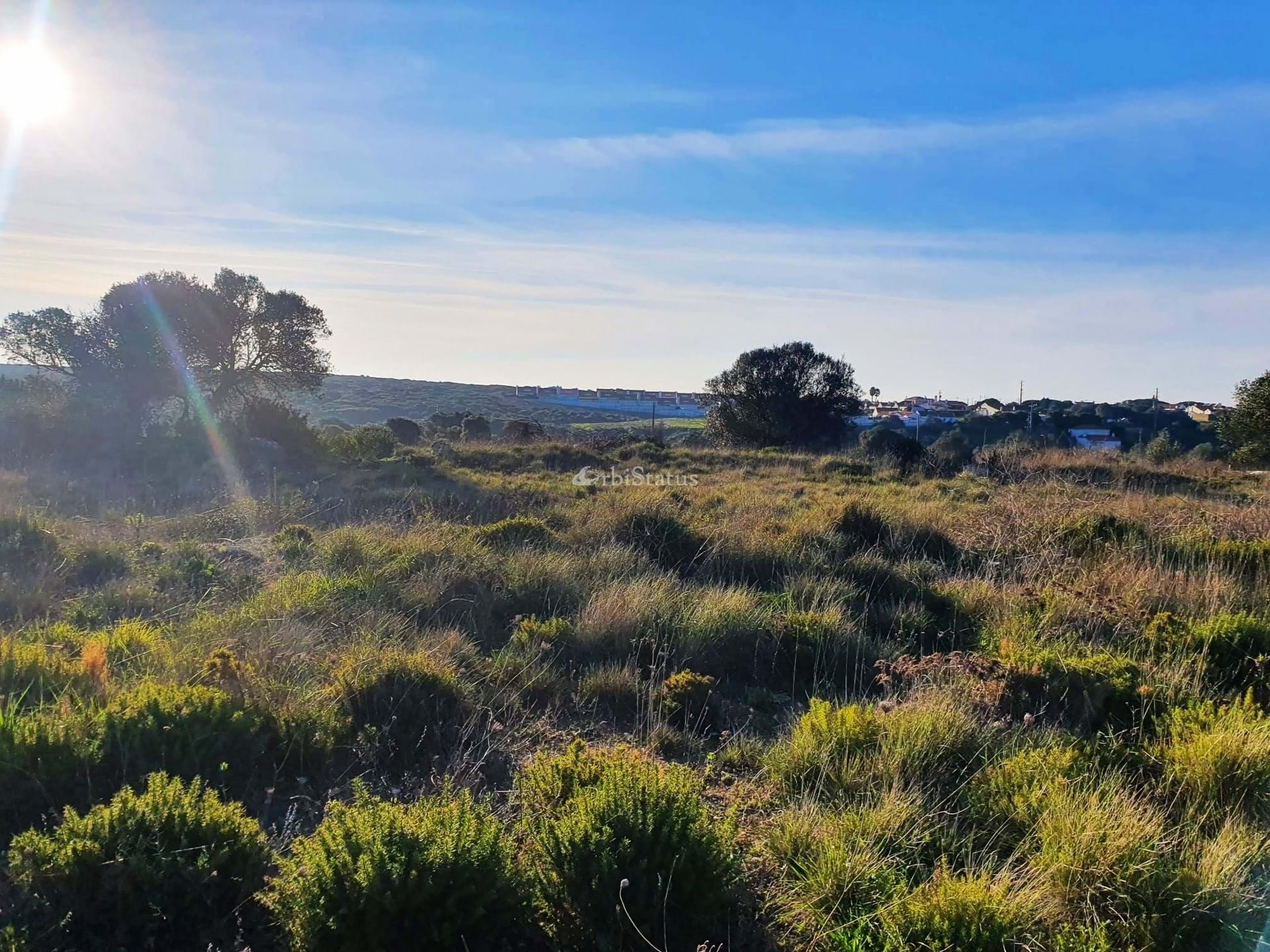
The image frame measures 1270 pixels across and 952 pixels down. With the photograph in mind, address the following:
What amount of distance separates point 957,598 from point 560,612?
3374mm

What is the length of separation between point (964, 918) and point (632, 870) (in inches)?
40.4

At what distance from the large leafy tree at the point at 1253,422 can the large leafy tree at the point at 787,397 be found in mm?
12933

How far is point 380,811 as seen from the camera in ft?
7.89

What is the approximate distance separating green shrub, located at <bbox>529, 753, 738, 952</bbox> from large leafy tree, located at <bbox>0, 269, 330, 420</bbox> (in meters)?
22.8

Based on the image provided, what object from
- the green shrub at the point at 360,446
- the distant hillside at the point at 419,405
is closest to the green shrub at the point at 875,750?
the green shrub at the point at 360,446

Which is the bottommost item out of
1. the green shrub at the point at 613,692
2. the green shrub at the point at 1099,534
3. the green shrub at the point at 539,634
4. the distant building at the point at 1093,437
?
the green shrub at the point at 613,692

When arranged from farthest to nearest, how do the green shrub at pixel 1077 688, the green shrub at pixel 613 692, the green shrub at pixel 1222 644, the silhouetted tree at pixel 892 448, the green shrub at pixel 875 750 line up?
the silhouetted tree at pixel 892 448
the green shrub at pixel 1222 644
the green shrub at pixel 613 692
the green shrub at pixel 1077 688
the green shrub at pixel 875 750

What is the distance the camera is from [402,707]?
3789 millimetres

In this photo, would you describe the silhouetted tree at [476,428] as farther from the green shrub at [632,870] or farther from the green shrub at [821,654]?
the green shrub at [632,870]

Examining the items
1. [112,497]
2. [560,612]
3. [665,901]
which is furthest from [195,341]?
[665,901]

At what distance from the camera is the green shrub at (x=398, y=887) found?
214 centimetres

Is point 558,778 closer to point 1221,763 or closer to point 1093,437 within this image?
point 1221,763

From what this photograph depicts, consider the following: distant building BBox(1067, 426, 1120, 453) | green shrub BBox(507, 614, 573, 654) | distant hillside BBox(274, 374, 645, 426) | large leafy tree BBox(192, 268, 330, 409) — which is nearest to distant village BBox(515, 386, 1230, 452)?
distant building BBox(1067, 426, 1120, 453)

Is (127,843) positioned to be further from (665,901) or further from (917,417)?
(917,417)
